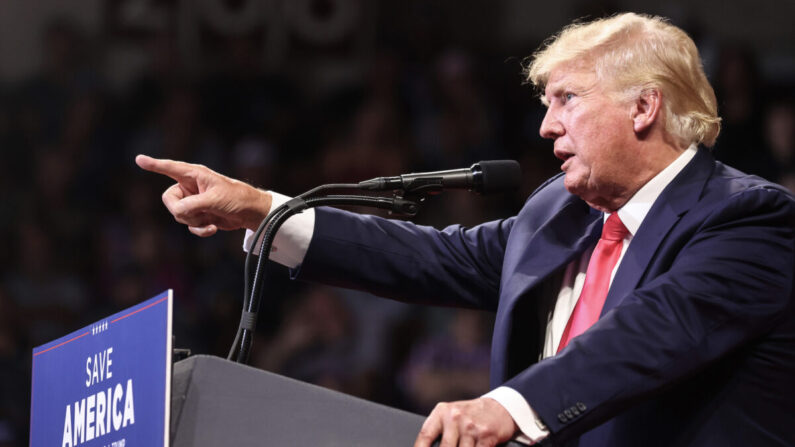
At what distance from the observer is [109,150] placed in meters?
4.77

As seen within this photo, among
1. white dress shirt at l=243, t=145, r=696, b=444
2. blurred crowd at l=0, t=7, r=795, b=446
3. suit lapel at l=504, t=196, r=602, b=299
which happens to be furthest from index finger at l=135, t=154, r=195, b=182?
blurred crowd at l=0, t=7, r=795, b=446

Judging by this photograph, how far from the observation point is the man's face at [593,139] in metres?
1.76

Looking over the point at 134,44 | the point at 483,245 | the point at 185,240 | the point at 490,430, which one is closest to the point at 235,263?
the point at 185,240

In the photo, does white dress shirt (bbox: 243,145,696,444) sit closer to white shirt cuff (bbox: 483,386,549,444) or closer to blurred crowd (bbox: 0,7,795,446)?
white shirt cuff (bbox: 483,386,549,444)

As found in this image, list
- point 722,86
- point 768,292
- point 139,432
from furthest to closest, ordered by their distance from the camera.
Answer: point 722,86 → point 768,292 → point 139,432

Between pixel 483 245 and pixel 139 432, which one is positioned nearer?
pixel 139 432

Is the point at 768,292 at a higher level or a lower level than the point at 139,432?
higher

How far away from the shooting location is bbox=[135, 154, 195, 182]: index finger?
1583 millimetres

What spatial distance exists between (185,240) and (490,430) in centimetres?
343

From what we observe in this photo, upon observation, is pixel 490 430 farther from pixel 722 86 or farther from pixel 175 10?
pixel 175 10

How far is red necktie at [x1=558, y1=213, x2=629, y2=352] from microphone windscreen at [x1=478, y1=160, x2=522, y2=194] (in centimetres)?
23

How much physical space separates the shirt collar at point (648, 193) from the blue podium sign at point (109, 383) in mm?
865

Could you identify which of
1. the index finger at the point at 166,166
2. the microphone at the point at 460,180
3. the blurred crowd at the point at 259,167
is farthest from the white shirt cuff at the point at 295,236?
the blurred crowd at the point at 259,167

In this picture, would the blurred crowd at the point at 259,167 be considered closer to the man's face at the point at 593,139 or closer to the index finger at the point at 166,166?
the man's face at the point at 593,139
